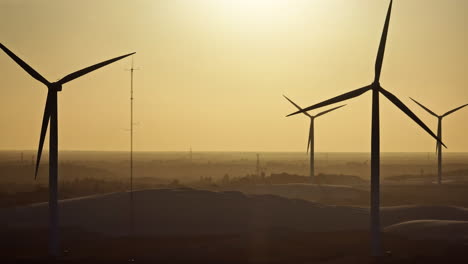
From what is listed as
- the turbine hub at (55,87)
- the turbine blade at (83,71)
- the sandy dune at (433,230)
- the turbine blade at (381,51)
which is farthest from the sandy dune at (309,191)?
the turbine hub at (55,87)

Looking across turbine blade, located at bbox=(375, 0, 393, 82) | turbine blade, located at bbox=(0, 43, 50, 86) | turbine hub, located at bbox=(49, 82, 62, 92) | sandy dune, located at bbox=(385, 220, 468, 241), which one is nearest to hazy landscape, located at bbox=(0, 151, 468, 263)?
sandy dune, located at bbox=(385, 220, 468, 241)

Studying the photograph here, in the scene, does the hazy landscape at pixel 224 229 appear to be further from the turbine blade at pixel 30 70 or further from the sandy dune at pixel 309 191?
the sandy dune at pixel 309 191

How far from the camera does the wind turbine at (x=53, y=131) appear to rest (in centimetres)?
3800

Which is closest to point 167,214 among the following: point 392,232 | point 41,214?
point 41,214

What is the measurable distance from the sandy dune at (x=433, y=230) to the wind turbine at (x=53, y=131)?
21.2 metres

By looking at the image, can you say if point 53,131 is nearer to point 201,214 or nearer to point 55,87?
point 55,87

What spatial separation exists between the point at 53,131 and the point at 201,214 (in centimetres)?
1766

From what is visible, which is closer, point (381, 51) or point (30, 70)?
point (30, 70)

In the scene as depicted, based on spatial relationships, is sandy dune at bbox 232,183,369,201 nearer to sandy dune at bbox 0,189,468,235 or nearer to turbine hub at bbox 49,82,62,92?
sandy dune at bbox 0,189,468,235

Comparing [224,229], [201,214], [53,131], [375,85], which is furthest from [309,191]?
[53,131]

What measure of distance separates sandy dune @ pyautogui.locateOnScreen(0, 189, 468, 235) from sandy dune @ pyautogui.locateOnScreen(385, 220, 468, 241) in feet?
11.3

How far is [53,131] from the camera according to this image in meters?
38.1

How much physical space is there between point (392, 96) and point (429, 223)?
12.8 metres

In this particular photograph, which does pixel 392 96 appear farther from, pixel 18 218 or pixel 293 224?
pixel 18 218
